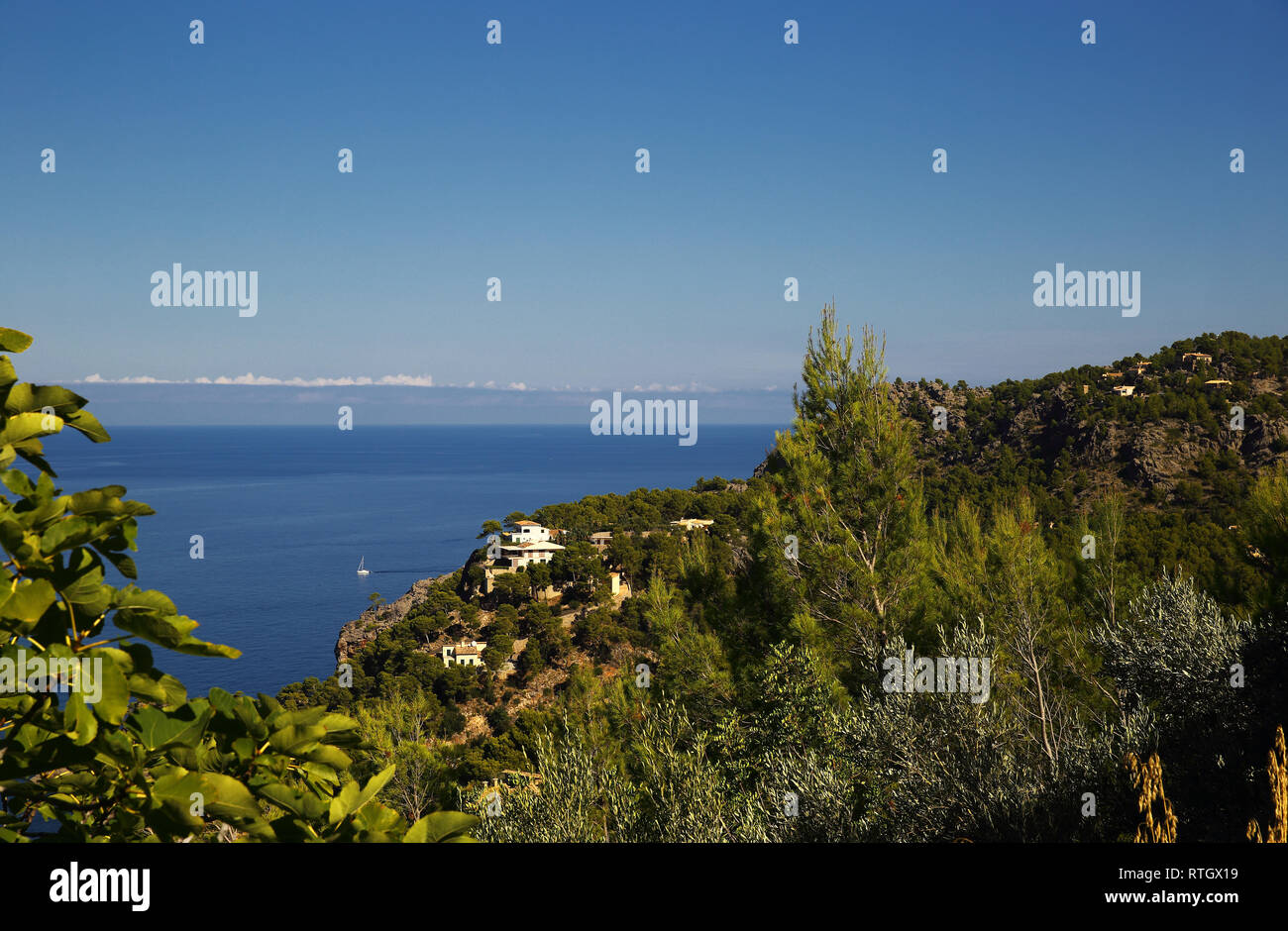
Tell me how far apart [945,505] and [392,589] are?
56724 mm

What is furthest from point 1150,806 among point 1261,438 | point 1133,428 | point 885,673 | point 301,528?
point 301,528

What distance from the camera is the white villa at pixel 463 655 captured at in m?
37.1

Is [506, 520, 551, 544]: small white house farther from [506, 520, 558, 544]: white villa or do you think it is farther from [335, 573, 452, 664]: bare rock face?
[335, 573, 452, 664]: bare rock face

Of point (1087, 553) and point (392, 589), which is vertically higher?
point (1087, 553)

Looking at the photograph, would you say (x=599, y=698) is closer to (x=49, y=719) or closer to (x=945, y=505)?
(x=49, y=719)

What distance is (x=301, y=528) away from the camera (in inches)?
4099

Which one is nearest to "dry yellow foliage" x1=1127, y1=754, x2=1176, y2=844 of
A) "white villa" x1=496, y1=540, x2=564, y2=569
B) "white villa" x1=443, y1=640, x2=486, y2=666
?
"white villa" x1=443, y1=640, x2=486, y2=666

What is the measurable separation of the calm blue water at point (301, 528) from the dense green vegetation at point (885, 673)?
2408 mm

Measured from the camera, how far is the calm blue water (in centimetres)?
5909

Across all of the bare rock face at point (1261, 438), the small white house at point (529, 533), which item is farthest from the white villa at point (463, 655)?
the bare rock face at point (1261, 438)

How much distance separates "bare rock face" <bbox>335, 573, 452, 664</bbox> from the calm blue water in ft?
10.2

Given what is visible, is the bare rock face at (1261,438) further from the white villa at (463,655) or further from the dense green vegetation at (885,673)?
the white villa at (463,655)
